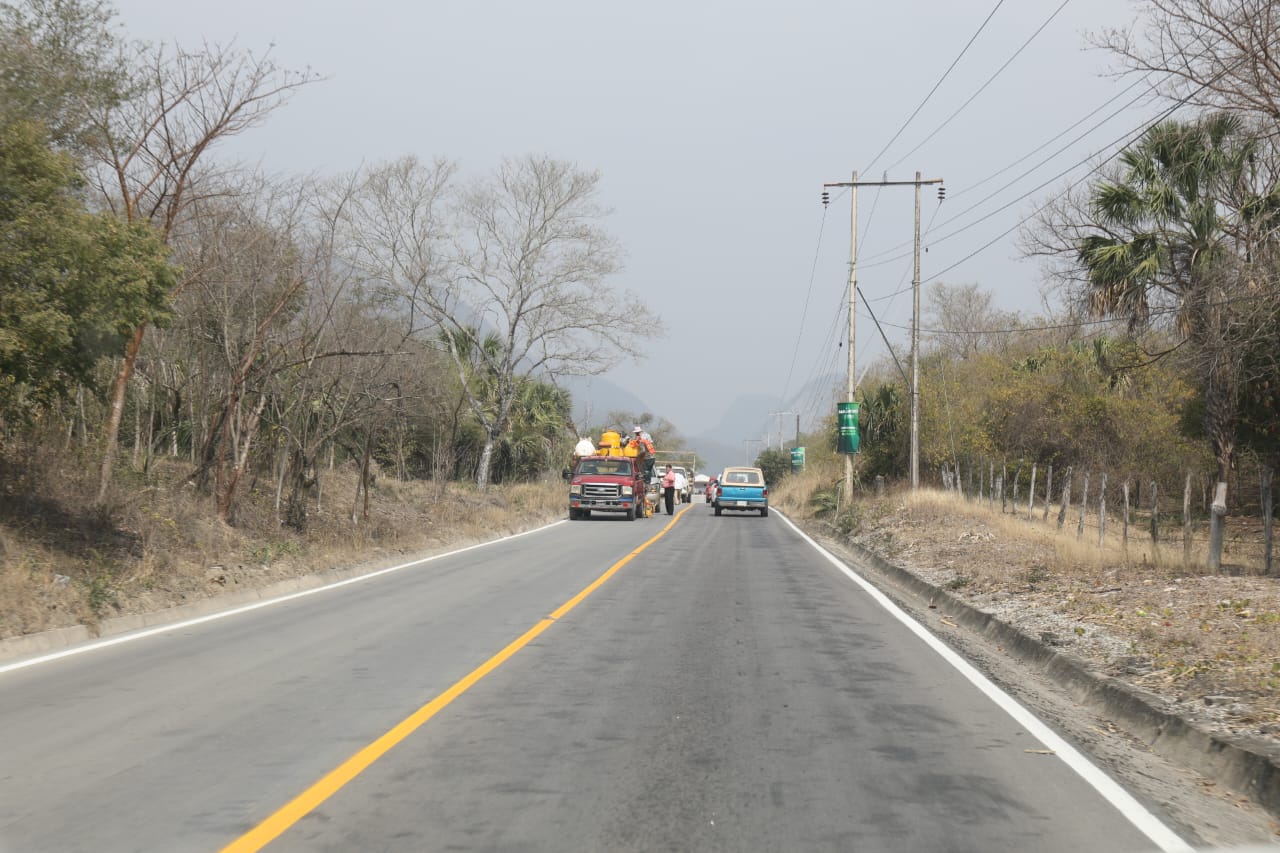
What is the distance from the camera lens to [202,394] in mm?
19172

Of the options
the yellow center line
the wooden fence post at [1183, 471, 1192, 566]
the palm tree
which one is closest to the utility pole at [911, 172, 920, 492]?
the wooden fence post at [1183, 471, 1192, 566]

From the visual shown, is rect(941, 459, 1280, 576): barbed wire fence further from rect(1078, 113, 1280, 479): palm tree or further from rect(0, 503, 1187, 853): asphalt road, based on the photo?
rect(0, 503, 1187, 853): asphalt road

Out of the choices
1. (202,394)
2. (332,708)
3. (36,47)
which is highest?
(36,47)

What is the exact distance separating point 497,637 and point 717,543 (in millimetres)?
16188

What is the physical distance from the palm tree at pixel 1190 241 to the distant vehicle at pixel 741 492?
81.4 feet

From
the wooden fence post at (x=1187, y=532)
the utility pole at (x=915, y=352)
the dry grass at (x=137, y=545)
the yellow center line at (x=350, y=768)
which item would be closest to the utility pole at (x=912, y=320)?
the utility pole at (x=915, y=352)

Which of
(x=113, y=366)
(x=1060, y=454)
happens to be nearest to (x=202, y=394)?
(x=113, y=366)

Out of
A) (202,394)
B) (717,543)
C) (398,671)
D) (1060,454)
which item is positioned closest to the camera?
(398,671)

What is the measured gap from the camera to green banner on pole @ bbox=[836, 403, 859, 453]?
36.5 meters

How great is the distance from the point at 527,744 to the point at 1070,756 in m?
3.29

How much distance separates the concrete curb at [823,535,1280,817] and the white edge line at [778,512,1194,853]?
65 cm

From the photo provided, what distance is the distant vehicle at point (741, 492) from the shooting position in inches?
1768

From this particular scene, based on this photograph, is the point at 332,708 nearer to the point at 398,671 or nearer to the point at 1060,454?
the point at 398,671

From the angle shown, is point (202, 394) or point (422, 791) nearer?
point (422, 791)
